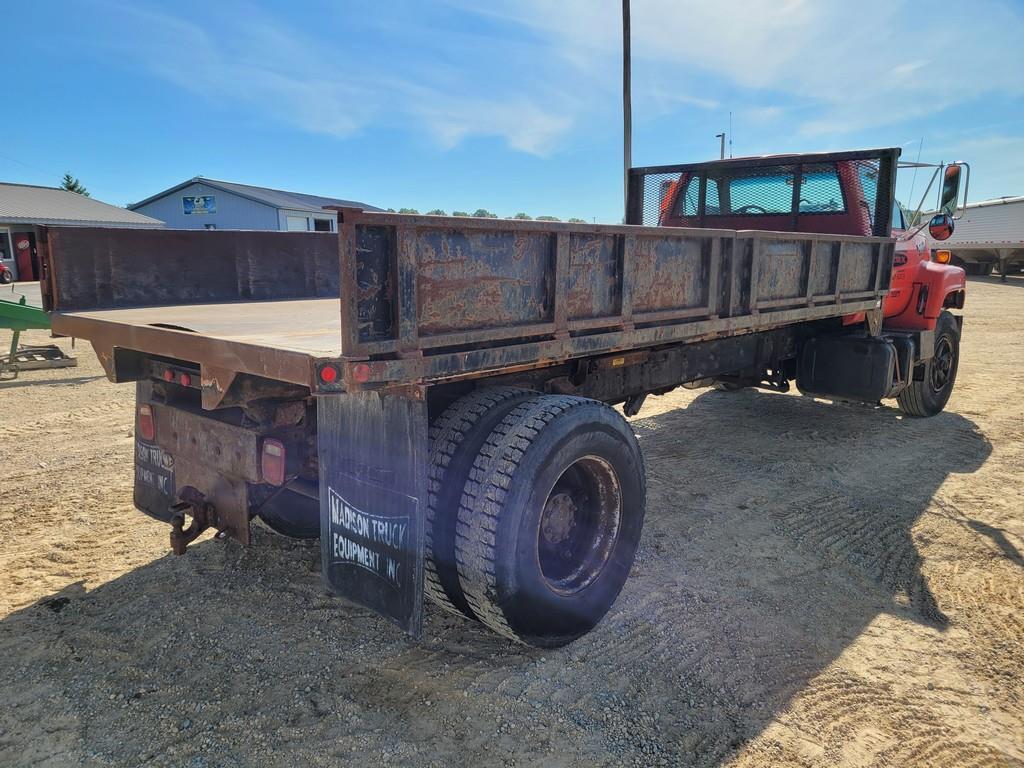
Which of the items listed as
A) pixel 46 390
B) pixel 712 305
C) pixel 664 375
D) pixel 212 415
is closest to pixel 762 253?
pixel 712 305

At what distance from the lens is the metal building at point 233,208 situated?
30641mm

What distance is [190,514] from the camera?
10.5ft

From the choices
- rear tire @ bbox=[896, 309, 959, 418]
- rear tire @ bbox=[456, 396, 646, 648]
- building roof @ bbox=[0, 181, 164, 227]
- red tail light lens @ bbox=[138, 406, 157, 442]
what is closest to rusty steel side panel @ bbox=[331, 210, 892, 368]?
rear tire @ bbox=[456, 396, 646, 648]

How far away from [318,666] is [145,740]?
0.65 meters

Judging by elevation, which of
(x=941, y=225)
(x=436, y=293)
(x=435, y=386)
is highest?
(x=941, y=225)

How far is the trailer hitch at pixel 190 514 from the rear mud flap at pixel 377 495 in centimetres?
79

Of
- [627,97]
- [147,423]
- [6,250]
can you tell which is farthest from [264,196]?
[147,423]

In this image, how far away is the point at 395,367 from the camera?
89.5 inches

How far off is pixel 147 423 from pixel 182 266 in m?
1.38

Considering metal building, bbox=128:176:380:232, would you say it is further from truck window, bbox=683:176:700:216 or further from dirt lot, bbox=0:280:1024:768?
dirt lot, bbox=0:280:1024:768

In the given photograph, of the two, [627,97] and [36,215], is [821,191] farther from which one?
[36,215]

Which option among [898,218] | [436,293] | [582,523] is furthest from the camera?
[898,218]

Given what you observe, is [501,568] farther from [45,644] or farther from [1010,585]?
[1010,585]

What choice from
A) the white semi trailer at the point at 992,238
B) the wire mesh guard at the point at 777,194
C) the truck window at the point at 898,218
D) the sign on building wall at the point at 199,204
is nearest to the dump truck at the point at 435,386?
the wire mesh guard at the point at 777,194
